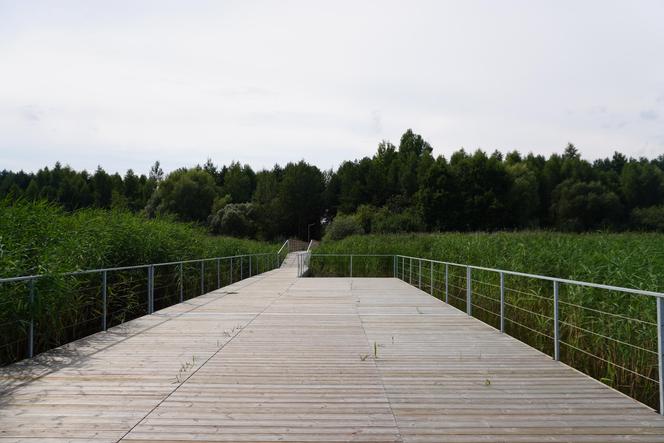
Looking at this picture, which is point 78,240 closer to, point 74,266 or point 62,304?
point 74,266

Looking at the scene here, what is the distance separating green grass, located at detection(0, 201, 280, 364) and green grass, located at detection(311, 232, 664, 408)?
17.3 ft

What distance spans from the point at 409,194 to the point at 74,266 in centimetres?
4704

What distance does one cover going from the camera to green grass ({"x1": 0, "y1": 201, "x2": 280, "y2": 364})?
17.6 feet

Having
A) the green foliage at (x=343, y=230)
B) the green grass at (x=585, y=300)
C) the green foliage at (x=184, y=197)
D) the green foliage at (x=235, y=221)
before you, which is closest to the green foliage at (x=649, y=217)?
the green foliage at (x=343, y=230)

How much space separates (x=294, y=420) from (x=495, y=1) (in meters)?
7.37

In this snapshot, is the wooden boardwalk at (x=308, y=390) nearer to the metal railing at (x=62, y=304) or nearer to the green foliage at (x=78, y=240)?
the metal railing at (x=62, y=304)

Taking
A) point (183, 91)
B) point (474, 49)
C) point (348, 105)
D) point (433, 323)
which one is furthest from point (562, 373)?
point (348, 105)

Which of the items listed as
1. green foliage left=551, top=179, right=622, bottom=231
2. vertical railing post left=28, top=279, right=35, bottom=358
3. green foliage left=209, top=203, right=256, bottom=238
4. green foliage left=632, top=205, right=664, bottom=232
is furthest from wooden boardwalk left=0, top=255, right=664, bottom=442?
green foliage left=209, top=203, right=256, bottom=238

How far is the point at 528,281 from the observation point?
8.90 meters

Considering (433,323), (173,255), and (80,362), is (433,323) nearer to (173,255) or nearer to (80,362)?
(80,362)

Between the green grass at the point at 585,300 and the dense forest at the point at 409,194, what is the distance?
25.4 meters

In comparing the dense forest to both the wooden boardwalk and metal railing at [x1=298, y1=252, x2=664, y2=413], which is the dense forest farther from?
the wooden boardwalk

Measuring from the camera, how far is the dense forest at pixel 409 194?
43875 mm

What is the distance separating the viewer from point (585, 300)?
6.40 meters
